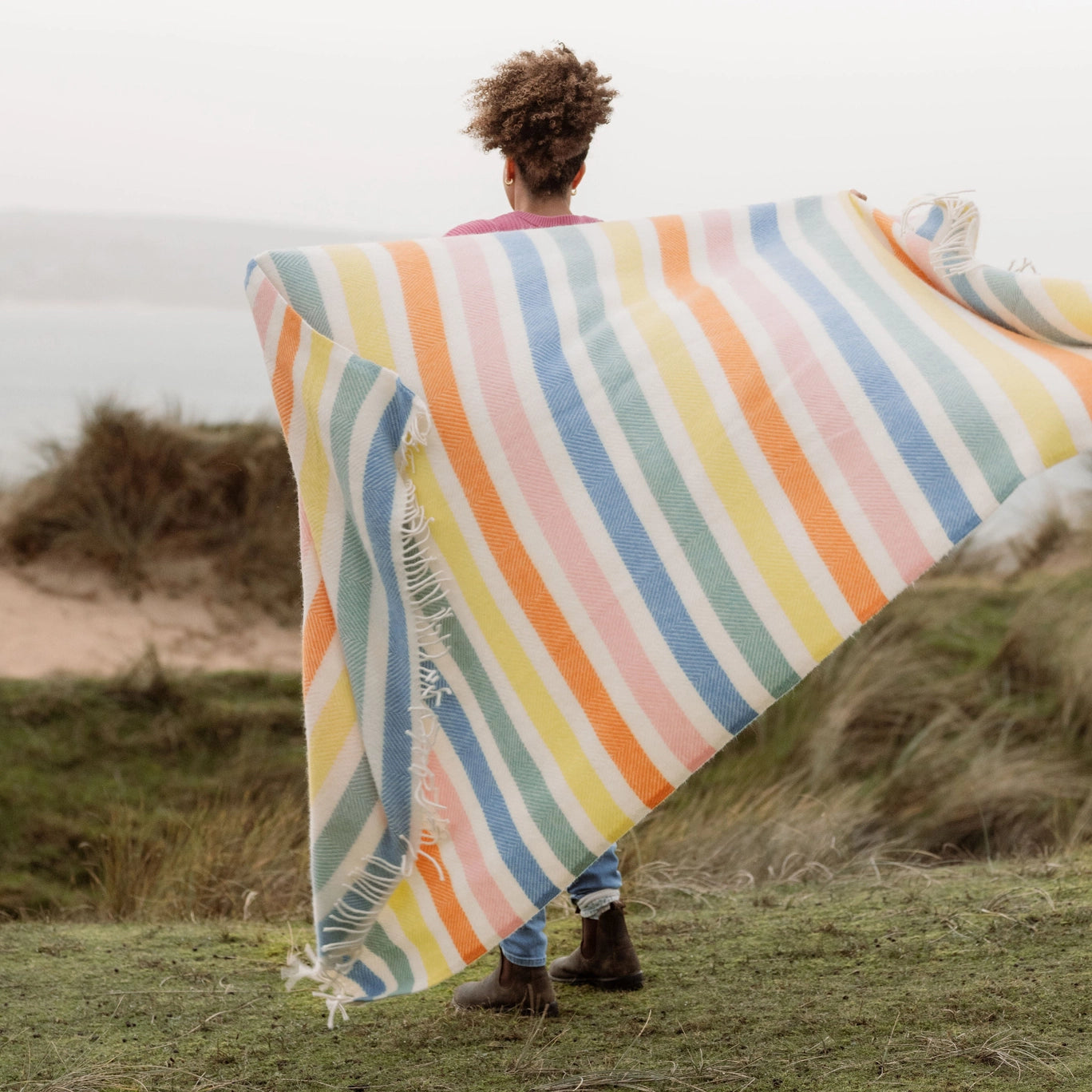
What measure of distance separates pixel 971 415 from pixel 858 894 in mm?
1646

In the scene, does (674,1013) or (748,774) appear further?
(748,774)

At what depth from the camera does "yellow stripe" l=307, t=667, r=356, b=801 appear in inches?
77.4

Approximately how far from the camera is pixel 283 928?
123 inches

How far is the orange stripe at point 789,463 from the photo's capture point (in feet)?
6.06

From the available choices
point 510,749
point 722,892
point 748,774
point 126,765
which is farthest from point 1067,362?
point 126,765

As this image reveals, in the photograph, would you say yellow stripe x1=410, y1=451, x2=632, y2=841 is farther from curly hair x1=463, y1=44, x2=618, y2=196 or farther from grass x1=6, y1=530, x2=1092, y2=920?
grass x1=6, y1=530, x2=1092, y2=920

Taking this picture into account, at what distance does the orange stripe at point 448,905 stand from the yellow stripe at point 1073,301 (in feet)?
4.38

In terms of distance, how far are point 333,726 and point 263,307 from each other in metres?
0.69

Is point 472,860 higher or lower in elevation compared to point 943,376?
lower

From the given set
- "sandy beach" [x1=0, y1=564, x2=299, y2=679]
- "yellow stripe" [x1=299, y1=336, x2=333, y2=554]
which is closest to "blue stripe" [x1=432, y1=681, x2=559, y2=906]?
"yellow stripe" [x1=299, y1=336, x2=333, y2=554]

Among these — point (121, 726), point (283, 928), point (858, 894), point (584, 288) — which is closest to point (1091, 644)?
point (858, 894)

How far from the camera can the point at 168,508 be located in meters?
10.5

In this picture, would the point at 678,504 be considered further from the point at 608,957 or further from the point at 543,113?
the point at 608,957

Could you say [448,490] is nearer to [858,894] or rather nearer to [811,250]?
[811,250]
